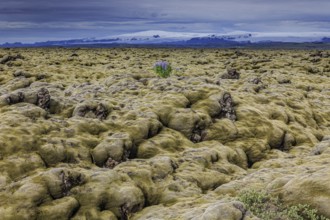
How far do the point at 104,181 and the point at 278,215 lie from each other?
527 cm

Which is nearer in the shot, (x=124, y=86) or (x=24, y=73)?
(x=124, y=86)

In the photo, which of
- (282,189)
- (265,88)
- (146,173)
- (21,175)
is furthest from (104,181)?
(265,88)

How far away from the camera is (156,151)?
15.0 m

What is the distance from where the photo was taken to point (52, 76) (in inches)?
1384

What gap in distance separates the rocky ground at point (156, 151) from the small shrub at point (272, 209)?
24 cm

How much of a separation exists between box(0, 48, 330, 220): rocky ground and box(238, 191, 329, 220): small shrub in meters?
0.24

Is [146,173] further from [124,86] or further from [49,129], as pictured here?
[124,86]

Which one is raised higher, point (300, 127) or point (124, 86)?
point (124, 86)

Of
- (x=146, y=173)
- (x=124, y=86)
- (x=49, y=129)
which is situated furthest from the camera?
(x=124, y=86)

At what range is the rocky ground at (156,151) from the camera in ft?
34.2

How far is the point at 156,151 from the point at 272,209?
22.0 ft

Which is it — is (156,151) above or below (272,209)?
below

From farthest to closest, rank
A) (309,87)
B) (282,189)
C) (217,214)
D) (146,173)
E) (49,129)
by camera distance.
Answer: (309,87), (49,129), (146,173), (282,189), (217,214)

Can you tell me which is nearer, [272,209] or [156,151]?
[272,209]
